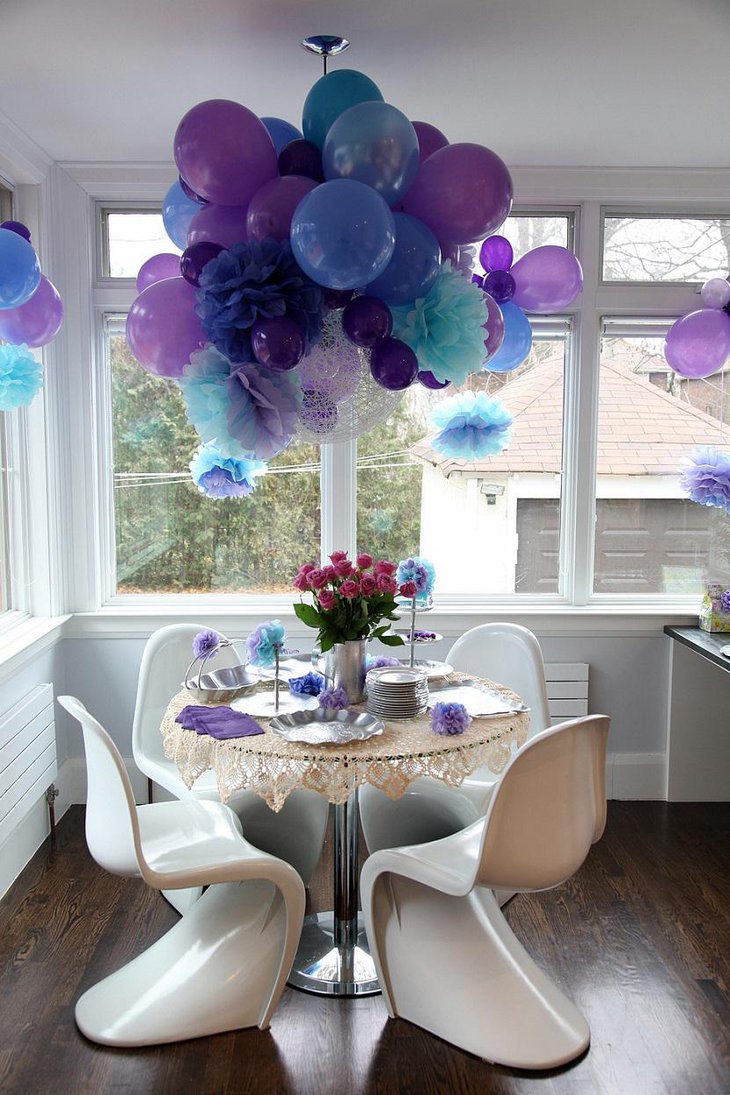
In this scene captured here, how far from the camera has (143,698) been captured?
2.96 metres

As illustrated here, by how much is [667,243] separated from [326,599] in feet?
7.58

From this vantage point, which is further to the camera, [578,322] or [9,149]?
[578,322]

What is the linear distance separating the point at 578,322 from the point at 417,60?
1.38 meters

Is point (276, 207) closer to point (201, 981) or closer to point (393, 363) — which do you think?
point (393, 363)

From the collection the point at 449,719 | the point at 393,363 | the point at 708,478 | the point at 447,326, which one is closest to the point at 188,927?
the point at 449,719

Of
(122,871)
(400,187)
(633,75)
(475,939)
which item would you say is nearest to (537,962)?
(475,939)

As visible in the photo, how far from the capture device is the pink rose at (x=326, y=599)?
93.7 inches

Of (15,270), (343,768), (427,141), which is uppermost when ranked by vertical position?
(427,141)

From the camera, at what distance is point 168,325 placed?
224cm

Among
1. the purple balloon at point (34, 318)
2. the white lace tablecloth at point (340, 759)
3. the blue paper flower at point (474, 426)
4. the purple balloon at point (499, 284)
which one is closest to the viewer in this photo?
the white lace tablecloth at point (340, 759)

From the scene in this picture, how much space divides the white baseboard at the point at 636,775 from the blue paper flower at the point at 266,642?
1.82 metres

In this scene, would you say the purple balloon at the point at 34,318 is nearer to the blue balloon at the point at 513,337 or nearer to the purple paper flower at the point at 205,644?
the purple paper flower at the point at 205,644

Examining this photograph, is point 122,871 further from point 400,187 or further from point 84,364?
point 84,364

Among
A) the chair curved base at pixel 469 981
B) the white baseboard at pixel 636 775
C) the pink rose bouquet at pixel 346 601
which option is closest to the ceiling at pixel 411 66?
the pink rose bouquet at pixel 346 601
